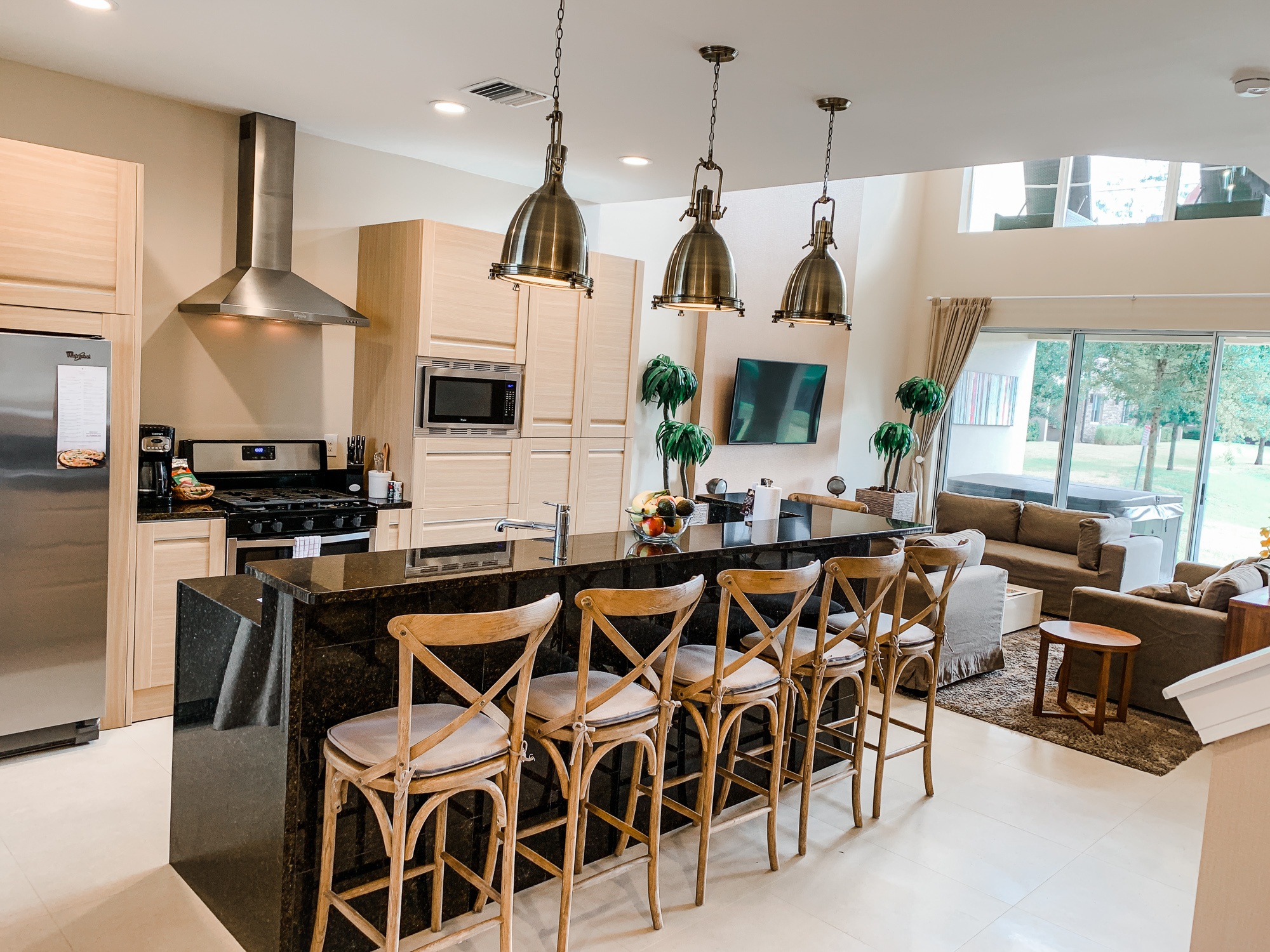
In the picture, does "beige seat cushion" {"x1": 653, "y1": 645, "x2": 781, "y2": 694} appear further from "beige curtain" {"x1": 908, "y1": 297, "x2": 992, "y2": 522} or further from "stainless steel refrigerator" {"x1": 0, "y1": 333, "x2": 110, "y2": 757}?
"beige curtain" {"x1": 908, "y1": 297, "x2": 992, "y2": 522}

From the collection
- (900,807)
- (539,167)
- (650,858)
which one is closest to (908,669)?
(900,807)

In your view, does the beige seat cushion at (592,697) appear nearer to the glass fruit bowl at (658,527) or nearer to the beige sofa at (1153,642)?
the glass fruit bowl at (658,527)

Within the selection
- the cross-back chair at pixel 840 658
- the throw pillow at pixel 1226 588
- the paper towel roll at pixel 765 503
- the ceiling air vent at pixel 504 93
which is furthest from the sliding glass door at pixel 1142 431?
the ceiling air vent at pixel 504 93

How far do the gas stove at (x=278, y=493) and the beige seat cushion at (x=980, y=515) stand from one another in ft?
17.9

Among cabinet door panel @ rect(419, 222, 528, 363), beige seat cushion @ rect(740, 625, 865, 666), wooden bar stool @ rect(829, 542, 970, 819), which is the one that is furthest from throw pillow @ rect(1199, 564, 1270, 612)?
cabinet door panel @ rect(419, 222, 528, 363)

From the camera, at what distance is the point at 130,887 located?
2842 millimetres

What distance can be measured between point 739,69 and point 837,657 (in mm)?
2221

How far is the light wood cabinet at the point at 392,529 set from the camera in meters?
4.80

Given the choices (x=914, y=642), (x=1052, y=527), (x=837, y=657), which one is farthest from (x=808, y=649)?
(x=1052, y=527)

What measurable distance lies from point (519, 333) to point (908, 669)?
2.91m

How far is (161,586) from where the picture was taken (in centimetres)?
406

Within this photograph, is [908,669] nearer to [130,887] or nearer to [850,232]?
[130,887]

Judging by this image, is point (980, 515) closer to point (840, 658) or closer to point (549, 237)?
point (840, 658)

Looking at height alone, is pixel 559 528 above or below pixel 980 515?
above
